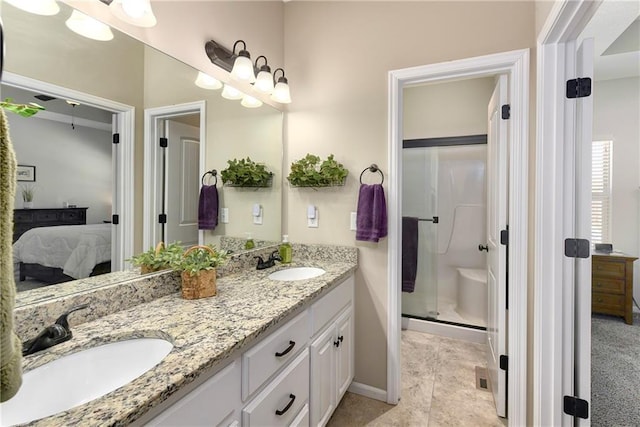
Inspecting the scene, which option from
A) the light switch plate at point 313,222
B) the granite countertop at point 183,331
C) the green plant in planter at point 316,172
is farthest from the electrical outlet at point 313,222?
the granite countertop at point 183,331

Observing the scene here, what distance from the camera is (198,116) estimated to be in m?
1.59

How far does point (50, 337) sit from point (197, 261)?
20.9 inches

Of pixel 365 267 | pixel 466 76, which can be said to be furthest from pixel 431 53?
pixel 365 267

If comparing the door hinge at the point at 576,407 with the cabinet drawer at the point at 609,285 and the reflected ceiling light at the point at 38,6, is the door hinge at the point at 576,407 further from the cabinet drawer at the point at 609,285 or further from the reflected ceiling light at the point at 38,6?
the reflected ceiling light at the point at 38,6

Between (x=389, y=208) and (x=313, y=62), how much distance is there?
118 centimetres

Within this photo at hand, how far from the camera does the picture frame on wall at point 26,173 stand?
914mm

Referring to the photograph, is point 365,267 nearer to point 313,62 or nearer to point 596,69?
point 313,62

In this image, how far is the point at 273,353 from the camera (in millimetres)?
1111

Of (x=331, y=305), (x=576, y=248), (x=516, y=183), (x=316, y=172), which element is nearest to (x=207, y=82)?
(x=316, y=172)

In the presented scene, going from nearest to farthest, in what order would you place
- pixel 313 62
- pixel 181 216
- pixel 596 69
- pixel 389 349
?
1. pixel 181 216
2. pixel 389 349
3. pixel 313 62
4. pixel 596 69

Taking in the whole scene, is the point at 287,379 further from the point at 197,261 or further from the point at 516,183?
the point at 516,183

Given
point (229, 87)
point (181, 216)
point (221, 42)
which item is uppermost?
point (221, 42)

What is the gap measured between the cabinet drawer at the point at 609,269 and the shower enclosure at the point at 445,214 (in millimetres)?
1012

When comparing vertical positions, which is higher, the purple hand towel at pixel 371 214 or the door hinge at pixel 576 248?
the purple hand towel at pixel 371 214
